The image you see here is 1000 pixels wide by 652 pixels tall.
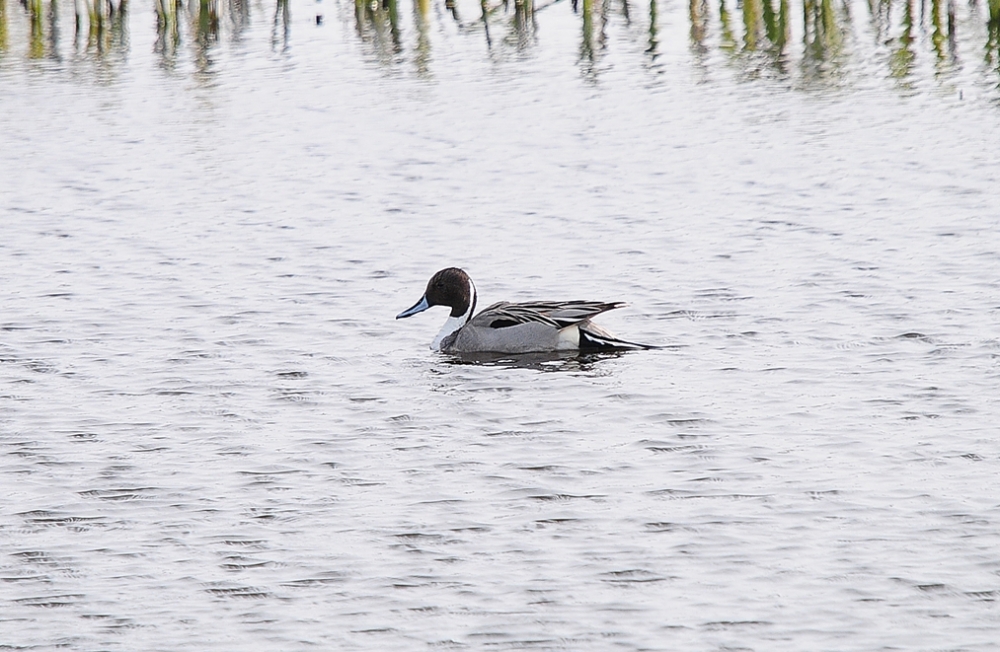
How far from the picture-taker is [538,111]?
22.2 m

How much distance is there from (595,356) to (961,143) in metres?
8.75

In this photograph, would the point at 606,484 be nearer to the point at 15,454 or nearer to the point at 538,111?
the point at 15,454

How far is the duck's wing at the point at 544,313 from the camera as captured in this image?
12008 mm

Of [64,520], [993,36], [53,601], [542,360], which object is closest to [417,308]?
[542,360]

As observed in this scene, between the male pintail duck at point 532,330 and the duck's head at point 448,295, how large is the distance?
0.65ft

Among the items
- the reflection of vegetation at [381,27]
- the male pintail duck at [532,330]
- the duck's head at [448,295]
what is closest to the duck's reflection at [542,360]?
the male pintail duck at [532,330]

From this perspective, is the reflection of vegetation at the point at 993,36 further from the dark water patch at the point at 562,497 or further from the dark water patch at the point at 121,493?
the dark water patch at the point at 121,493

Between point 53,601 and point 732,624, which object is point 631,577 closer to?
point 732,624

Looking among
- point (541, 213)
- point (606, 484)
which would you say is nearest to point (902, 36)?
point (541, 213)

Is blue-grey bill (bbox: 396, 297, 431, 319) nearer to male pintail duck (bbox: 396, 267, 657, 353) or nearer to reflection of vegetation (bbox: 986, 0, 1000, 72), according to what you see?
male pintail duck (bbox: 396, 267, 657, 353)

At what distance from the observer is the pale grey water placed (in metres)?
7.45

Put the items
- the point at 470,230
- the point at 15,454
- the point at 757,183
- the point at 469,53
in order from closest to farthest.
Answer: the point at 15,454 → the point at 470,230 → the point at 757,183 → the point at 469,53

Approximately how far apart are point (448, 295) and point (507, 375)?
1.41 metres

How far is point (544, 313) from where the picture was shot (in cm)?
1213
